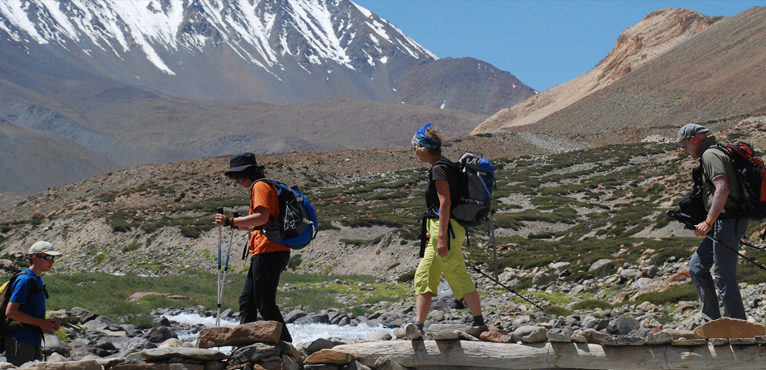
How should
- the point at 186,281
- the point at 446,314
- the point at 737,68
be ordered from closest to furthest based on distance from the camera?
the point at 446,314, the point at 186,281, the point at 737,68

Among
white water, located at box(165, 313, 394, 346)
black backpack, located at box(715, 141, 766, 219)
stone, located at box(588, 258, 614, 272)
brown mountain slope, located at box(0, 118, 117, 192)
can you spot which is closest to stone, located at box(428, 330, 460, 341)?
black backpack, located at box(715, 141, 766, 219)

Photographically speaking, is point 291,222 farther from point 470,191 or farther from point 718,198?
point 718,198

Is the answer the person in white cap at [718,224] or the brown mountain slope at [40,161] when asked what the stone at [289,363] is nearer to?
the person in white cap at [718,224]

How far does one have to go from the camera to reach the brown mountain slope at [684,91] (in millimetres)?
94250

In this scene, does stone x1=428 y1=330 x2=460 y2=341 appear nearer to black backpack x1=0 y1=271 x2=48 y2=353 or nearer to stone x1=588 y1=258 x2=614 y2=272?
black backpack x1=0 y1=271 x2=48 y2=353

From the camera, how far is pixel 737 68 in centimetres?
10619

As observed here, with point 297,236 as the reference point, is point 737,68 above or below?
above

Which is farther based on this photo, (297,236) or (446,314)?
(446,314)

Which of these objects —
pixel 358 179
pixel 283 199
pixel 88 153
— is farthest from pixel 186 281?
pixel 88 153

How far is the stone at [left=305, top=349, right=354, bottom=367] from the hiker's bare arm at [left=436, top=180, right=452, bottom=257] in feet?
4.37

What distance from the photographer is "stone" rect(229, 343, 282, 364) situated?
6.84 metres

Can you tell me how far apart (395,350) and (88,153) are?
153m

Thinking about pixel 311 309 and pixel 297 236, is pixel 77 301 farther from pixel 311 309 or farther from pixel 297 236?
pixel 297 236

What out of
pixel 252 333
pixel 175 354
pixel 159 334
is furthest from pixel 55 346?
pixel 252 333
